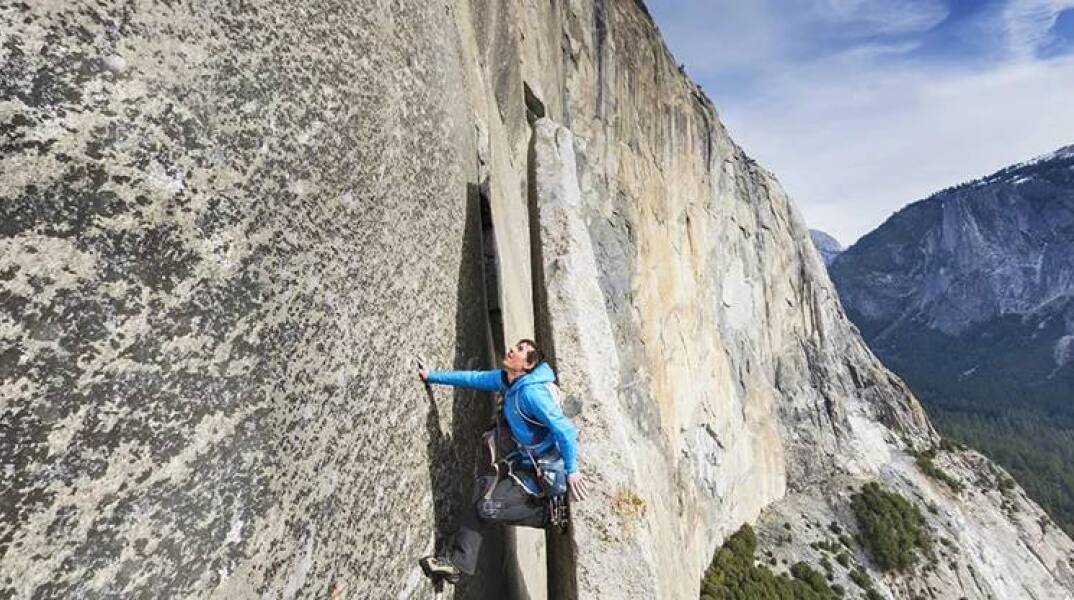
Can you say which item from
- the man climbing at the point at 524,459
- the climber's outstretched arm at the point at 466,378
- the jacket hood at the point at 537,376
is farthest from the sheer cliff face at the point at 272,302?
the jacket hood at the point at 537,376

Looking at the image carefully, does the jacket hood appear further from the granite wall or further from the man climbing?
the granite wall

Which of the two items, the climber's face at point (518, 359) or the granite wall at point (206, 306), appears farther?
the climber's face at point (518, 359)

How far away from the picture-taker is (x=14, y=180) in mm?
1833

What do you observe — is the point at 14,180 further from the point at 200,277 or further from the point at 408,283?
the point at 408,283

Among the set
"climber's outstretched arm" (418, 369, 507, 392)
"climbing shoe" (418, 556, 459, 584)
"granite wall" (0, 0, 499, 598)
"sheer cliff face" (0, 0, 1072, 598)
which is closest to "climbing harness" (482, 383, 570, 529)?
"climber's outstretched arm" (418, 369, 507, 392)

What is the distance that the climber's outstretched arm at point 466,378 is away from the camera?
4.19m

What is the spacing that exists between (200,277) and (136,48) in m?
0.89

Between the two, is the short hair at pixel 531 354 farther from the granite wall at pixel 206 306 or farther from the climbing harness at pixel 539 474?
the granite wall at pixel 206 306

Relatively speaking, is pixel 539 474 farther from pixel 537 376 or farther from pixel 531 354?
pixel 531 354

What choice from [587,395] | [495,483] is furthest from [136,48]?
[587,395]

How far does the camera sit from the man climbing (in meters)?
4.34

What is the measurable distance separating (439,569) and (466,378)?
1.29 meters

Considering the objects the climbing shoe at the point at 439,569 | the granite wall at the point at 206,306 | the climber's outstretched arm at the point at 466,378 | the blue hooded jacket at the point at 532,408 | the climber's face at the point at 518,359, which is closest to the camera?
the granite wall at the point at 206,306

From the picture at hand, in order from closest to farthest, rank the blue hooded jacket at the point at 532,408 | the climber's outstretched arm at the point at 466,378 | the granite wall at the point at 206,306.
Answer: the granite wall at the point at 206,306, the climber's outstretched arm at the point at 466,378, the blue hooded jacket at the point at 532,408
